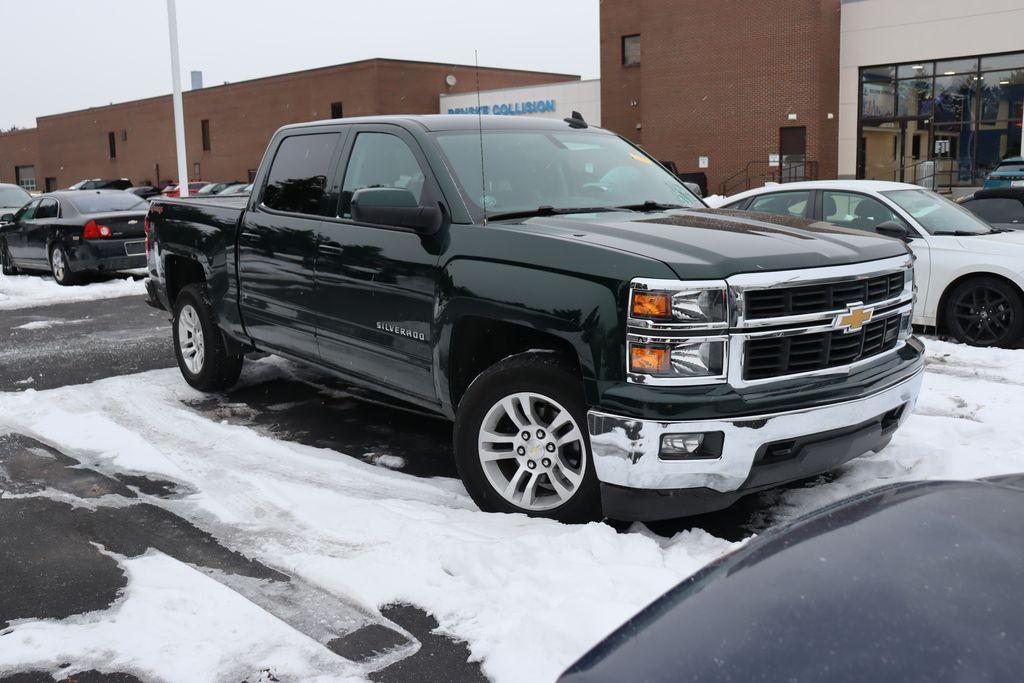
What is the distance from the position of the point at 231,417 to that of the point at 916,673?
5853 millimetres

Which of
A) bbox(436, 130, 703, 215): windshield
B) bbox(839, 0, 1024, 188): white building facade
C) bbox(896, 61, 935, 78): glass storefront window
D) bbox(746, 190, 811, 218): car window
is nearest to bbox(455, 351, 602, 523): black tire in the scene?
bbox(436, 130, 703, 215): windshield

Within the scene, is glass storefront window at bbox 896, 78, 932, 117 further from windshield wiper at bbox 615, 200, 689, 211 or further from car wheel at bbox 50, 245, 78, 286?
windshield wiper at bbox 615, 200, 689, 211

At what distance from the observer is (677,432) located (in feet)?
12.5

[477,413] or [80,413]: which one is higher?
[477,413]

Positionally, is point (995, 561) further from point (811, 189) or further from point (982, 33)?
point (982, 33)

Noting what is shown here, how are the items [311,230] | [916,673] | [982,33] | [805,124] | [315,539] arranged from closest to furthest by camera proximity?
[916,673] → [315,539] → [311,230] → [982,33] → [805,124]

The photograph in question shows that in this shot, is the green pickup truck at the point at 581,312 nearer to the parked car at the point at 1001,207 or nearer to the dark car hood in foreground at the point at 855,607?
the dark car hood in foreground at the point at 855,607

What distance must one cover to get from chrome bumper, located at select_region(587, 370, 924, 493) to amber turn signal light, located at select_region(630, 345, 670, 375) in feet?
0.70

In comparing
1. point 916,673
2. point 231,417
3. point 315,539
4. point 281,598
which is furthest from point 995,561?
point 231,417

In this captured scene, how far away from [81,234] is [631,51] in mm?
31736

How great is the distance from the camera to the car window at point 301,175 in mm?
5855

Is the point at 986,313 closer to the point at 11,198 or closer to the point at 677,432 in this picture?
the point at 677,432

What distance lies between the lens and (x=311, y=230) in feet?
18.7

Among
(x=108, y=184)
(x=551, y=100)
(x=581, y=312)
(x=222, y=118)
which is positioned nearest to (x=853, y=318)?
(x=581, y=312)
